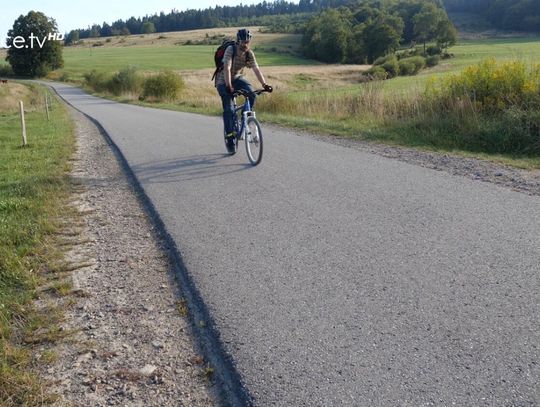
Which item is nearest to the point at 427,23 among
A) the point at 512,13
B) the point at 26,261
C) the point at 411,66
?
the point at 512,13

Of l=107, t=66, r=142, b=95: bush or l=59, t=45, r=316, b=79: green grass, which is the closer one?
l=107, t=66, r=142, b=95: bush

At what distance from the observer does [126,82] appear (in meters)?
46.8

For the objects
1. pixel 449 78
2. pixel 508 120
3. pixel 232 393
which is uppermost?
pixel 449 78

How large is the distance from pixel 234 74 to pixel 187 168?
180 cm

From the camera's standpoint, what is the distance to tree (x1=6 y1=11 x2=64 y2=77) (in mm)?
81137

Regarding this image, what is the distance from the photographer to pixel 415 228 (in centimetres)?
491

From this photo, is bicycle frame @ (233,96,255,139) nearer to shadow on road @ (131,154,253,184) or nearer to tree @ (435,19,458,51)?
shadow on road @ (131,154,253,184)

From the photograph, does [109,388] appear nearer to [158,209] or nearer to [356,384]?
[356,384]

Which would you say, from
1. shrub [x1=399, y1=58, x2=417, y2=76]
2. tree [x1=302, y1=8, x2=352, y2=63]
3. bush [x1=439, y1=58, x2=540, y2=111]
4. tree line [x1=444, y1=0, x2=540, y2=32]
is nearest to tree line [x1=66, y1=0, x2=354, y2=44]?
tree line [x1=444, y1=0, x2=540, y2=32]

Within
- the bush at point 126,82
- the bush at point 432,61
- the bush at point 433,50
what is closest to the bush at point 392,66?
the bush at point 432,61

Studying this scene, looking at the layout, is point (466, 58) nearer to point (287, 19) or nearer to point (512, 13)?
point (512, 13)

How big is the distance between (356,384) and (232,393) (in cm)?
65

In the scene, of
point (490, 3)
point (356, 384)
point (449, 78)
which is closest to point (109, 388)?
point (356, 384)

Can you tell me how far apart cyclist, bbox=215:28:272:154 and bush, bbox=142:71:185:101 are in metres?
29.0
